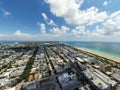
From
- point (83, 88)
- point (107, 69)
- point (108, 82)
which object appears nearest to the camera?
point (83, 88)

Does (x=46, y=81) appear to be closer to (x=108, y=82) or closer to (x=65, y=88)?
(x=65, y=88)

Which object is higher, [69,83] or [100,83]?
[100,83]

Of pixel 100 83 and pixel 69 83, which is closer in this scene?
pixel 100 83

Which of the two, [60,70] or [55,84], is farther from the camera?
[60,70]

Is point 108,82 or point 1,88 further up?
point 108,82

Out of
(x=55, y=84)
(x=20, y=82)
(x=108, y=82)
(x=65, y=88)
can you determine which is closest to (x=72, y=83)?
(x=65, y=88)

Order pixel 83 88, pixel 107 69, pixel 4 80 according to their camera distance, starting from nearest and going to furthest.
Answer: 1. pixel 83 88
2. pixel 4 80
3. pixel 107 69

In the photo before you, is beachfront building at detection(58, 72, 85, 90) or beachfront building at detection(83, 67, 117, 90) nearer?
beachfront building at detection(83, 67, 117, 90)

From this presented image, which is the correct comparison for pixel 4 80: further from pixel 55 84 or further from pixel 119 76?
pixel 119 76

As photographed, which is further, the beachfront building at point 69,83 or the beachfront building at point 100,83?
the beachfront building at point 69,83
